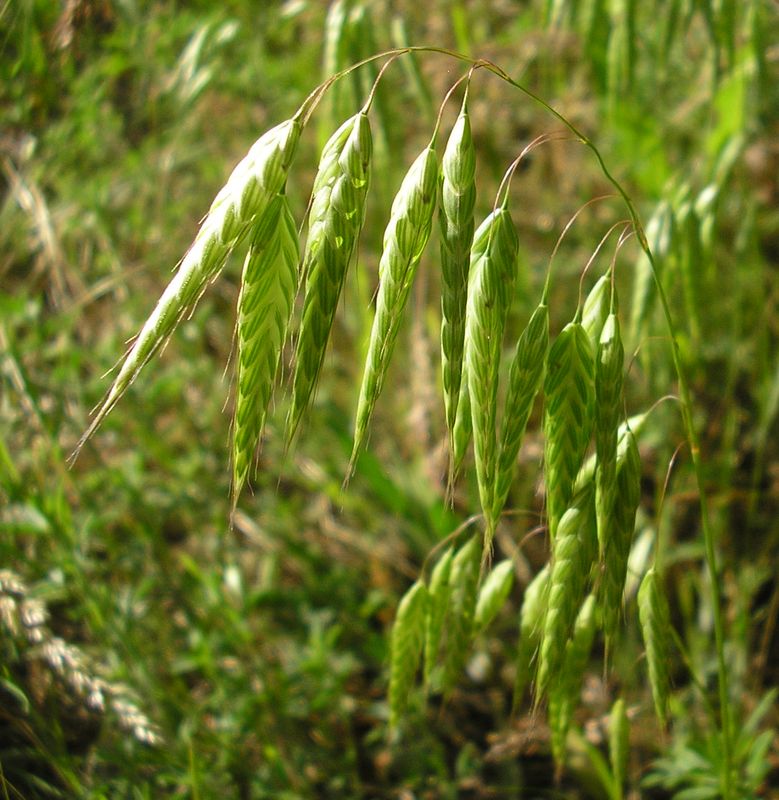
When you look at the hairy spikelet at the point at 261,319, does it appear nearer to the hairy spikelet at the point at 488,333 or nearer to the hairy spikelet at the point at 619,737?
the hairy spikelet at the point at 488,333

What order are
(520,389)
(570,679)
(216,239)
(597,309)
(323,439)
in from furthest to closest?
(323,439) < (570,679) < (597,309) < (520,389) < (216,239)

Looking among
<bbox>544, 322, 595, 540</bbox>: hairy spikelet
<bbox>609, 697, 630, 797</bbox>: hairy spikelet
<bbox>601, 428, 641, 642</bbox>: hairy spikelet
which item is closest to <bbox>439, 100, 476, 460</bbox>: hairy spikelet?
<bbox>544, 322, 595, 540</bbox>: hairy spikelet

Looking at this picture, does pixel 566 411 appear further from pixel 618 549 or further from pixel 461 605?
pixel 461 605

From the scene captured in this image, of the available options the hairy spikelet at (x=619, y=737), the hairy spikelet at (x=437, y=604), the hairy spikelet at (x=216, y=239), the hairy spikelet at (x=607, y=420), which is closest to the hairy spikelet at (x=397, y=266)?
the hairy spikelet at (x=216, y=239)

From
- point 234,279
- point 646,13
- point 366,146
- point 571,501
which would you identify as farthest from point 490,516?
point 646,13

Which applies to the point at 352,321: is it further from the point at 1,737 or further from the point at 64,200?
the point at 1,737

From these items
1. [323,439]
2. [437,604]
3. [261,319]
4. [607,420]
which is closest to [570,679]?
[437,604]

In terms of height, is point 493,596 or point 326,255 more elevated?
point 326,255
